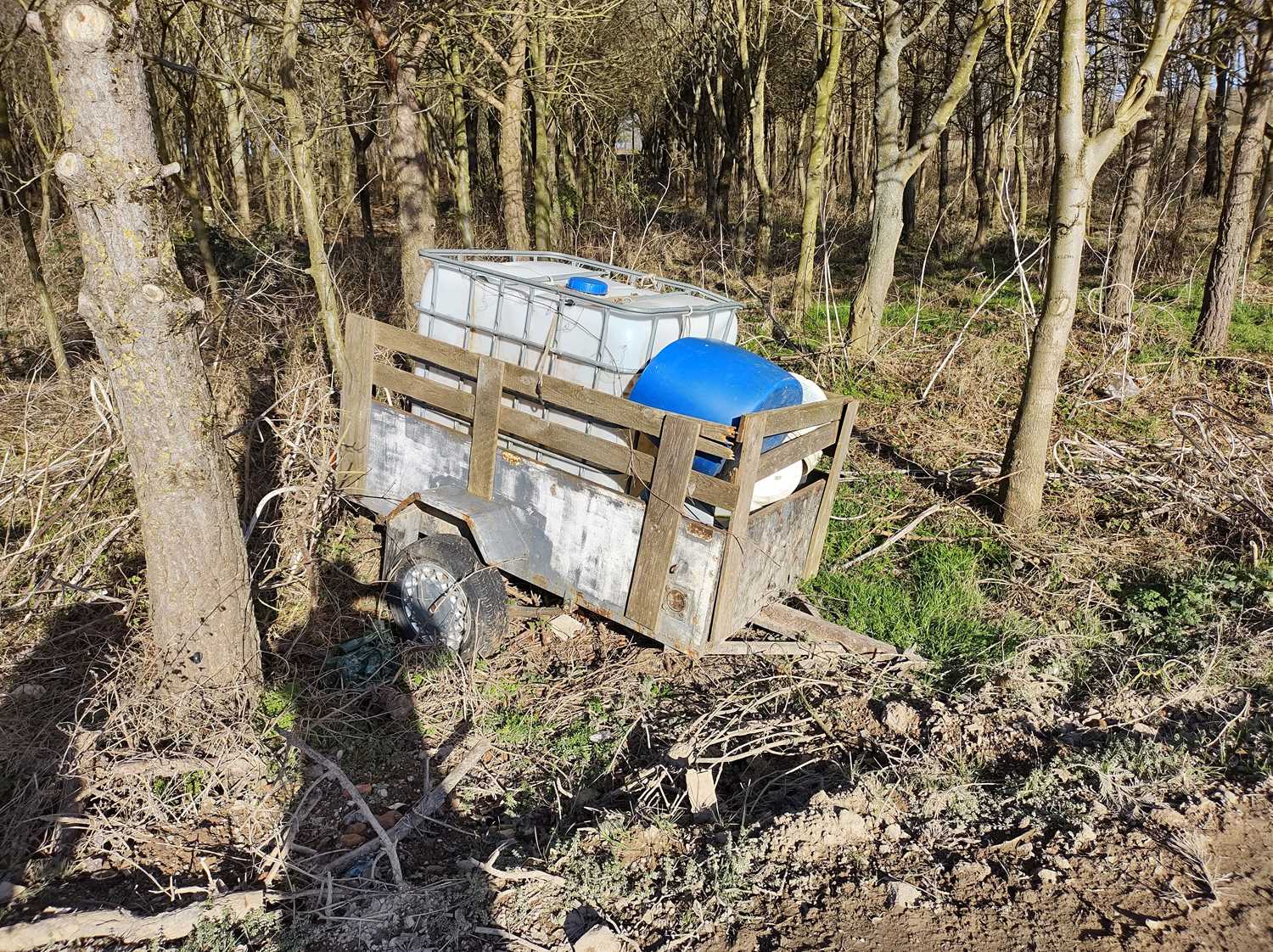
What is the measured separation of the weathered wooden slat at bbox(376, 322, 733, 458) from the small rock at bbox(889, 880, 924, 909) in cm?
189

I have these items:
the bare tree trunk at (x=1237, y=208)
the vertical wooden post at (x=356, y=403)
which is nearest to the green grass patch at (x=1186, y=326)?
the bare tree trunk at (x=1237, y=208)

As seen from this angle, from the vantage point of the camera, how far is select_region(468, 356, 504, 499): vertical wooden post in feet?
14.6

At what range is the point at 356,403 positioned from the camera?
16.9 ft

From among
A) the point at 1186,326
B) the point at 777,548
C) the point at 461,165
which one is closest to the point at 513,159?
the point at 461,165

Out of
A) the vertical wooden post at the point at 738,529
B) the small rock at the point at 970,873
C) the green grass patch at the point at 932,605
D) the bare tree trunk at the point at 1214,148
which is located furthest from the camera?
the bare tree trunk at the point at 1214,148

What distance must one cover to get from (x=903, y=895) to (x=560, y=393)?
8.89 feet

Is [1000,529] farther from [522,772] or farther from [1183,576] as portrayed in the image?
[522,772]

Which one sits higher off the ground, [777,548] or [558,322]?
[558,322]

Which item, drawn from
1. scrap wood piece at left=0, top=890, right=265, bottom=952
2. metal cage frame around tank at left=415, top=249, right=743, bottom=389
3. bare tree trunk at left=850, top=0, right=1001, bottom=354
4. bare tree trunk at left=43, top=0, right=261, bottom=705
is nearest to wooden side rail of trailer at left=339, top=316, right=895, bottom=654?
metal cage frame around tank at left=415, top=249, right=743, bottom=389

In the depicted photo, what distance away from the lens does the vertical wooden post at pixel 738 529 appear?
3799 mm

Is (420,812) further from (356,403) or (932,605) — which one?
(932,605)

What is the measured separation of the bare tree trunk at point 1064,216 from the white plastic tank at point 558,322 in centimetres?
227

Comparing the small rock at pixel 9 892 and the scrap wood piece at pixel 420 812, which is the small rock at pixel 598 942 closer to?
the scrap wood piece at pixel 420 812

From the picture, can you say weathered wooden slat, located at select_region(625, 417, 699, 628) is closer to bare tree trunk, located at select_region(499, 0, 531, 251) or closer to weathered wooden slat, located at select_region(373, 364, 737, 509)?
weathered wooden slat, located at select_region(373, 364, 737, 509)
